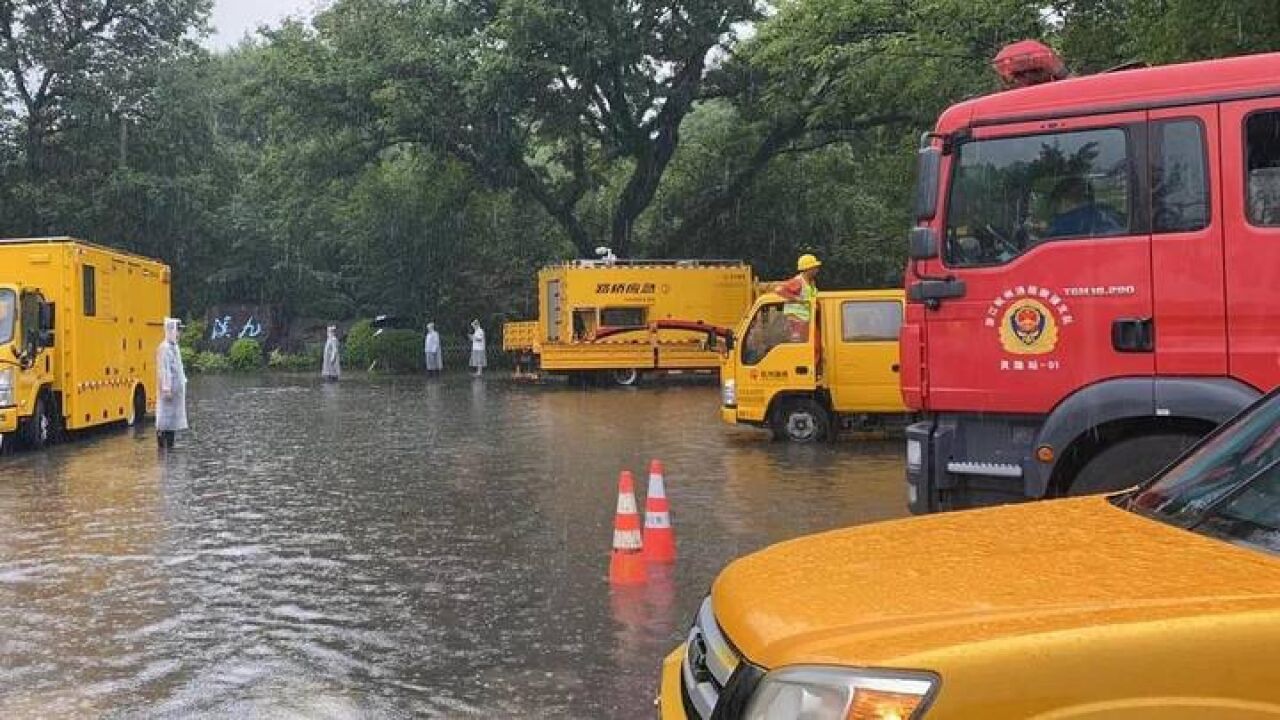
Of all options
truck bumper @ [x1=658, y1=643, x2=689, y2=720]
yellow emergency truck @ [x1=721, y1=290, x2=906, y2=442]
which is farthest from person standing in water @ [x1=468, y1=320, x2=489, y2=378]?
truck bumper @ [x1=658, y1=643, x2=689, y2=720]

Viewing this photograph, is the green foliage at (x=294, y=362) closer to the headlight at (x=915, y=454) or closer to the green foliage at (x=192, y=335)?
the green foliage at (x=192, y=335)

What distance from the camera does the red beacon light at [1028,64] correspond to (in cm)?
725

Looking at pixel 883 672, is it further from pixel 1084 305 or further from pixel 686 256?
pixel 686 256

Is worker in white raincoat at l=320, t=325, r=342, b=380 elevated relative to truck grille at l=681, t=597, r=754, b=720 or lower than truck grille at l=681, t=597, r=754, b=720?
elevated

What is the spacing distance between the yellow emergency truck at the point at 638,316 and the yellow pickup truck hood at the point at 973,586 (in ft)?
89.4

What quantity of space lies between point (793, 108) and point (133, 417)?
21.2 meters

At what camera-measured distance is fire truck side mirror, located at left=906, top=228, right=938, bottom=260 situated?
6.75 m

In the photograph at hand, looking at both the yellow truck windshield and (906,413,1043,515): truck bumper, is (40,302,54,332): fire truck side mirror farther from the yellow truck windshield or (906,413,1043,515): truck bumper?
(906,413,1043,515): truck bumper

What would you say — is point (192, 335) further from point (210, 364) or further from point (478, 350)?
point (478, 350)

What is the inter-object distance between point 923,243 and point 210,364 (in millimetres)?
38432

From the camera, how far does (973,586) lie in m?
2.68

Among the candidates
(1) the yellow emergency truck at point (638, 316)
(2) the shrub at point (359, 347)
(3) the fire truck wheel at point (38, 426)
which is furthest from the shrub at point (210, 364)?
(3) the fire truck wheel at point (38, 426)

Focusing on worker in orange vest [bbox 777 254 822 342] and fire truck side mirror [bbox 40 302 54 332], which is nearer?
worker in orange vest [bbox 777 254 822 342]

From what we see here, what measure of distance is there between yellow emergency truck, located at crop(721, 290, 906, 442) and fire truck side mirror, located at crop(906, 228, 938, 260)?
818 centimetres
